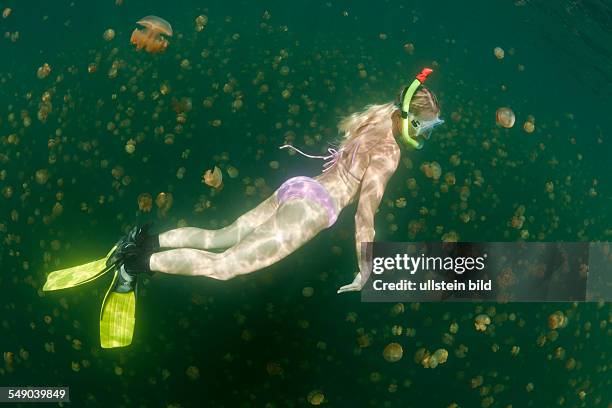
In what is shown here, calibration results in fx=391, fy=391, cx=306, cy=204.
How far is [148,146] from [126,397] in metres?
3.44

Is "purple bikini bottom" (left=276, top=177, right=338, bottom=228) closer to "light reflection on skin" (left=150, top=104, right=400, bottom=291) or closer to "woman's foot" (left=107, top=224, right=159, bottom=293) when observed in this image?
"light reflection on skin" (left=150, top=104, right=400, bottom=291)

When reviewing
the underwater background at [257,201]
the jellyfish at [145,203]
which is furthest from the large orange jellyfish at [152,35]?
the jellyfish at [145,203]

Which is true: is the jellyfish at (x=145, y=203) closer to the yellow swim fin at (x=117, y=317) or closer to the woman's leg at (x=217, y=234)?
the yellow swim fin at (x=117, y=317)

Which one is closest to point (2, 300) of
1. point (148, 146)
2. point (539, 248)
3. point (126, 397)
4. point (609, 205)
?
point (126, 397)

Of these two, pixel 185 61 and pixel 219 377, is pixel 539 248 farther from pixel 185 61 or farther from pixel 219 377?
pixel 185 61

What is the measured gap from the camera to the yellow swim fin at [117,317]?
13.8 feet

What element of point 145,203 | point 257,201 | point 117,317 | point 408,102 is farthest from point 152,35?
point 408,102

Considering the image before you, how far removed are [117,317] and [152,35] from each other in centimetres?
458

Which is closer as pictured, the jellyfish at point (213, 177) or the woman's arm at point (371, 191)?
the woman's arm at point (371, 191)

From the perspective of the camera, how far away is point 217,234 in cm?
412

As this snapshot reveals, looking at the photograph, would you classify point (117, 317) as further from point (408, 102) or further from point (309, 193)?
point (408, 102)

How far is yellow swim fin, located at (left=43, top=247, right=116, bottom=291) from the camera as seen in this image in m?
4.15

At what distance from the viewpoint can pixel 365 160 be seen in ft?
12.8

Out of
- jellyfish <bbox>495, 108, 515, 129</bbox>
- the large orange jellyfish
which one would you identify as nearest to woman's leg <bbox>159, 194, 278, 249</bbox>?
the large orange jellyfish
